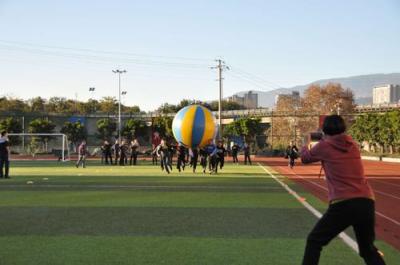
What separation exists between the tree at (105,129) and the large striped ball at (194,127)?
7240 centimetres

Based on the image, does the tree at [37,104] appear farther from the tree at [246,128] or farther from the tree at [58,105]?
the tree at [246,128]

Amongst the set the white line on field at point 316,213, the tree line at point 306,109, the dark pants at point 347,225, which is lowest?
the white line on field at point 316,213

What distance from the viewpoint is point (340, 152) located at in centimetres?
596

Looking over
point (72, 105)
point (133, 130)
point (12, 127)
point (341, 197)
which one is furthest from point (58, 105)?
point (341, 197)

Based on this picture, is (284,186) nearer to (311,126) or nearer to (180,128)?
(180,128)

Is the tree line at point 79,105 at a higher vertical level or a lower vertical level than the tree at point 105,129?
higher

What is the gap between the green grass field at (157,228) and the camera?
7.86 m

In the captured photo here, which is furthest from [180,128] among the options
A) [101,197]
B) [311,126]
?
[311,126]

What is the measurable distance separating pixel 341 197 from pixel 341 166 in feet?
1.04

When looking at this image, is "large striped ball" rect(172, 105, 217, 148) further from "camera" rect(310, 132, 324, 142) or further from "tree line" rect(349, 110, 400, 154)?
"tree line" rect(349, 110, 400, 154)

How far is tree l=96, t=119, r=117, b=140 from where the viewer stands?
99.7m

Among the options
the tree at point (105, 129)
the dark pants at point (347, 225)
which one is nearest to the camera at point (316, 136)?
the dark pants at point (347, 225)

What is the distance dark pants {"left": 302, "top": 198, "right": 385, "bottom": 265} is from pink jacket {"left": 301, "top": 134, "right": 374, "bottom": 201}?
0.09 m

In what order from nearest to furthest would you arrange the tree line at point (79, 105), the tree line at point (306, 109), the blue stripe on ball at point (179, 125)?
the blue stripe on ball at point (179, 125), the tree line at point (306, 109), the tree line at point (79, 105)
